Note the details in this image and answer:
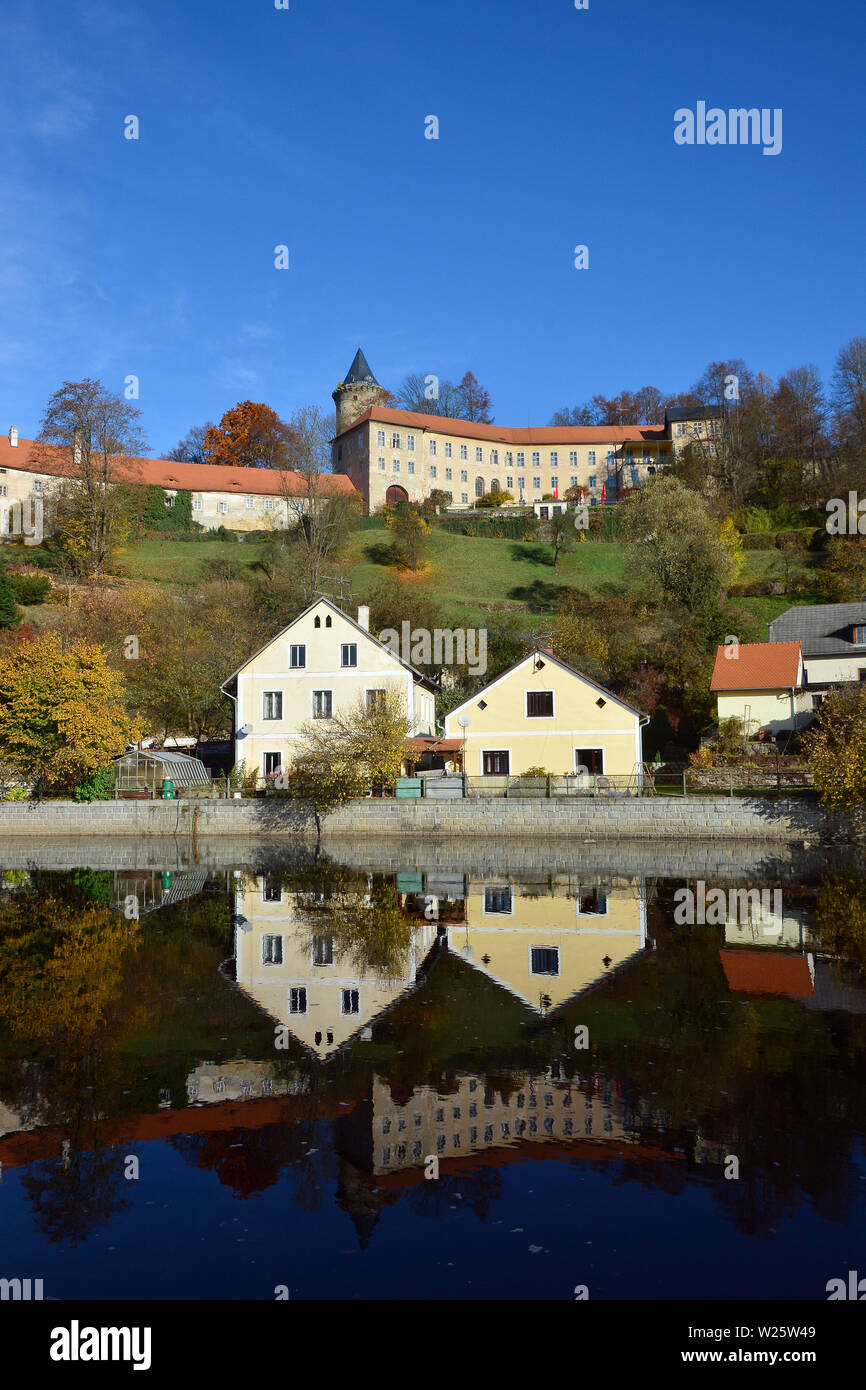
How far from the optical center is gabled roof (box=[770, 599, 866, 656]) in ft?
152

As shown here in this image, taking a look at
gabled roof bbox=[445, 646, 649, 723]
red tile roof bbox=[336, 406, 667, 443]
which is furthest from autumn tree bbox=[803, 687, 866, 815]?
red tile roof bbox=[336, 406, 667, 443]

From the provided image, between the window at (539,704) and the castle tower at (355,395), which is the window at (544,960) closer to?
the window at (539,704)

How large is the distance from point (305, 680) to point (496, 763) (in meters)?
9.33

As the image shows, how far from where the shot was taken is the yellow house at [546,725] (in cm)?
3872

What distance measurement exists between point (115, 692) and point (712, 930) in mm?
28648

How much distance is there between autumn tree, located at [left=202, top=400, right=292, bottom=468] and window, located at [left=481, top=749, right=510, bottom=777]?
230 feet

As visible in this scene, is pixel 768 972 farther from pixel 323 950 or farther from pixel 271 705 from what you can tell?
pixel 271 705

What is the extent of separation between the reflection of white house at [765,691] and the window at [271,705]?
2034 cm

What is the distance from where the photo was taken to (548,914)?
2170 centimetres

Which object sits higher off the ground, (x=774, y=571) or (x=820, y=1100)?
(x=774, y=571)

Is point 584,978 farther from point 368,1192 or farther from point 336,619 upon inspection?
point 336,619

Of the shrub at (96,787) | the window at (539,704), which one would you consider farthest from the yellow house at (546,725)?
the shrub at (96,787)

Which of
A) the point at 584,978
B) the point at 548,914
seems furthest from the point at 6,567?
the point at 584,978

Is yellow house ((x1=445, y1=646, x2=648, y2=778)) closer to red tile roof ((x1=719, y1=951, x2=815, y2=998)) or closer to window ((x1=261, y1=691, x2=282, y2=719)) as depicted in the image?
window ((x1=261, y1=691, x2=282, y2=719))
